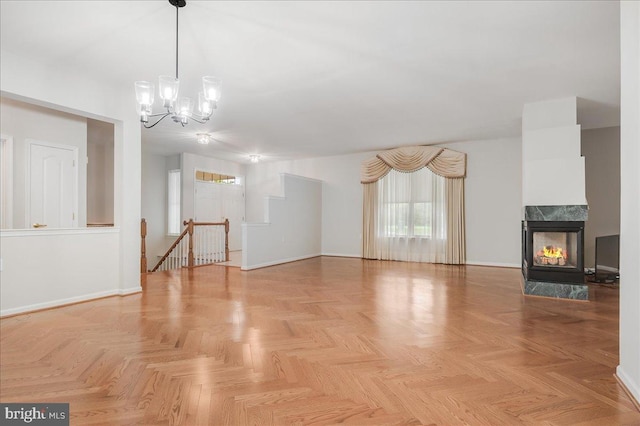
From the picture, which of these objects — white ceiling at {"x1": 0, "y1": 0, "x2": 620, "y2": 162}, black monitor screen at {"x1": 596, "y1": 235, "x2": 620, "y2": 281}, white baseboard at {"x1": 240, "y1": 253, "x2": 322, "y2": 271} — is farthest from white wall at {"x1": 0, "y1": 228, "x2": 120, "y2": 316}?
black monitor screen at {"x1": 596, "y1": 235, "x2": 620, "y2": 281}

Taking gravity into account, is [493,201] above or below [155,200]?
below

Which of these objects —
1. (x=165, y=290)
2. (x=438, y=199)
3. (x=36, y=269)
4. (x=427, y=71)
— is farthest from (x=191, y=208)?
(x=427, y=71)

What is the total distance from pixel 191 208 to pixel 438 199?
18.8ft

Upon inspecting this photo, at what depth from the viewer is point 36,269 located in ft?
11.6

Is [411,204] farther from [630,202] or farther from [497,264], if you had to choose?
[630,202]

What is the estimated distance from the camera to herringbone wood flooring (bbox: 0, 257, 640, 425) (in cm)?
168

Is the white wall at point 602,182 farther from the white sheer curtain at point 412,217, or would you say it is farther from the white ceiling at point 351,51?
the white sheer curtain at point 412,217

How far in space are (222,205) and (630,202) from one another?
8289 millimetres

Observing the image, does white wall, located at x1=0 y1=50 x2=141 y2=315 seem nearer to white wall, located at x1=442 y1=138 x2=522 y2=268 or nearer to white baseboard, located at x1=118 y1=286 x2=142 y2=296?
white baseboard, located at x1=118 y1=286 x2=142 y2=296

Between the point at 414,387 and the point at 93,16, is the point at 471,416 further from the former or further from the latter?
the point at 93,16

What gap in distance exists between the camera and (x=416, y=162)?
7.14 m

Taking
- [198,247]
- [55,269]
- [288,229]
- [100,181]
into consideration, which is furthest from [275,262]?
[100,181]

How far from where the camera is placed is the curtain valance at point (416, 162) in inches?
269

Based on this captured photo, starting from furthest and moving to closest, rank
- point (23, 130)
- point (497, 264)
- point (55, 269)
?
point (497, 264)
point (23, 130)
point (55, 269)
